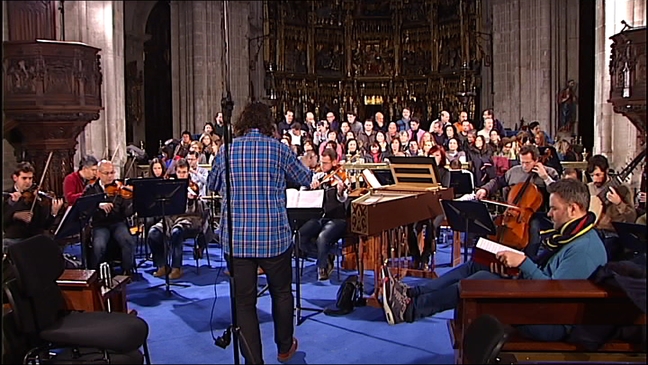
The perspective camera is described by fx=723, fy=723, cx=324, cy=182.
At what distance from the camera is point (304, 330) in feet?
16.4

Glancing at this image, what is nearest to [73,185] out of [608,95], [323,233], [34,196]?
[34,196]

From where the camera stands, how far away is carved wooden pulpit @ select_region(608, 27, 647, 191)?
6.22m

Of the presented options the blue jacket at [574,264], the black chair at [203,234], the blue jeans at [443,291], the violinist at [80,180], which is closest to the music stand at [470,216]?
the blue jeans at [443,291]

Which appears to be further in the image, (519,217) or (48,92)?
(48,92)

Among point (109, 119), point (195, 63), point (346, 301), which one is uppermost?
point (195, 63)

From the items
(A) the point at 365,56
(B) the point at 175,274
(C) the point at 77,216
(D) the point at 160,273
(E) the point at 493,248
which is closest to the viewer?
(E) the point at 493,248

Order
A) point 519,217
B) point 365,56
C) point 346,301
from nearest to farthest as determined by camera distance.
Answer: point 519,217 → point 346,301 → point 365,56

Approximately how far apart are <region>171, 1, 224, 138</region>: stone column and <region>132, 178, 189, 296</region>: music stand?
8.57m

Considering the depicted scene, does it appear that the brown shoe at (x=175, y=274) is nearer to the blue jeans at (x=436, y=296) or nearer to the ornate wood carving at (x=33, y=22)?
the ornate wood carving at (x=33, y=22)

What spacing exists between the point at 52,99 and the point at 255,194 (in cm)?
332

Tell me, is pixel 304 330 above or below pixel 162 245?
below

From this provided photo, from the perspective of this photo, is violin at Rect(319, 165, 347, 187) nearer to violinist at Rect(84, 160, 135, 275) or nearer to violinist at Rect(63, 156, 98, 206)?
violinist at Rect(84, 160, 135, 275)

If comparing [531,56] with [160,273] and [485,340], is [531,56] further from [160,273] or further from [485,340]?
[485,340]

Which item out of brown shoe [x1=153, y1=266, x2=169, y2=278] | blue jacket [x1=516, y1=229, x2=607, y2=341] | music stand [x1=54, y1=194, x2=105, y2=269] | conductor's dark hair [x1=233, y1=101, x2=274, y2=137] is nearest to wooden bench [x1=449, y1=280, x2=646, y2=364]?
blue jacket [x1=516, y1=229, x2=607, y2=341]
